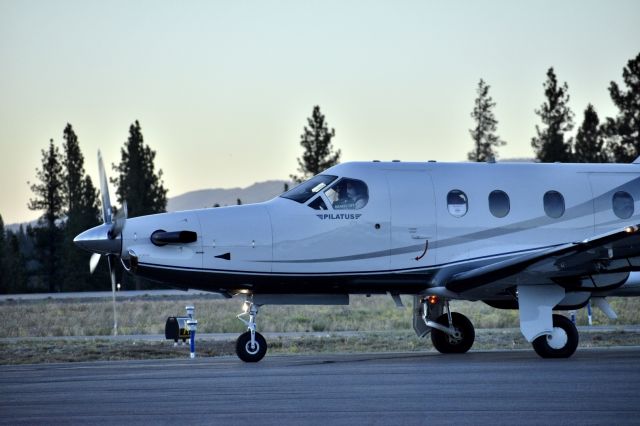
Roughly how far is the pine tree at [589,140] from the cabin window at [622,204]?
59854mm

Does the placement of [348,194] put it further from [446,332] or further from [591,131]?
[591,131]

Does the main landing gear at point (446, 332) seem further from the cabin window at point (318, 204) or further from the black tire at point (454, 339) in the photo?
the cabin window at point (318, 204)

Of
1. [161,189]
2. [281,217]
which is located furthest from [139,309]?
[161,189]

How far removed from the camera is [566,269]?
19.4 meters

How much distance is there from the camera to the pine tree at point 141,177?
8462 cm

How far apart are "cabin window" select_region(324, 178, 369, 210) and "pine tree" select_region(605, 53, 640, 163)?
57.3 m

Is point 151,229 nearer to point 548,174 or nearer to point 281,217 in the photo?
point 281,217

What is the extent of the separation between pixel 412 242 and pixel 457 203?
3.80 feet

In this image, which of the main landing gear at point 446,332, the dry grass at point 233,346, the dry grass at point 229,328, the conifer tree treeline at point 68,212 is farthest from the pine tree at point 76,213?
the main landing gear at point 446,332

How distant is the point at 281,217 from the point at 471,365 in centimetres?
433

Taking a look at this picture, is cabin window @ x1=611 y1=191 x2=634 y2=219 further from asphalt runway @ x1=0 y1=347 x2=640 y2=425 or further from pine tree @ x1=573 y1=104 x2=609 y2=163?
pine tree @ x1=573 y1=104 x2=609 y2=163

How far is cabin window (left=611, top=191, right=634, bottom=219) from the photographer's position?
21.4 m

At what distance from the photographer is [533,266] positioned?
1917cm

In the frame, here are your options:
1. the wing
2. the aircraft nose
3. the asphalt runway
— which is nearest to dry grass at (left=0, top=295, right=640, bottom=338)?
the wing
